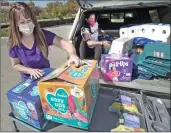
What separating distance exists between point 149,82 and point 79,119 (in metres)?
1.07

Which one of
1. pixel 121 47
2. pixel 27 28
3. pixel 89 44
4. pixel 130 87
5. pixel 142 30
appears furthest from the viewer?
pixel 89 44

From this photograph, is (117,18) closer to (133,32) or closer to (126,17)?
(126,17)

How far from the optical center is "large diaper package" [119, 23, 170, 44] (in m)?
2.03

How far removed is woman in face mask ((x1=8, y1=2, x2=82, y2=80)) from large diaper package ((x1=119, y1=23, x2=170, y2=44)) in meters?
1.14

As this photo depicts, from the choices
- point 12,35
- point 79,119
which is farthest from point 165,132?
point 12,35

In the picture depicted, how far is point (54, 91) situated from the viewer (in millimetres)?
871

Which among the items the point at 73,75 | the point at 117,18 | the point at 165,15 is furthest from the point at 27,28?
the point at 117,18

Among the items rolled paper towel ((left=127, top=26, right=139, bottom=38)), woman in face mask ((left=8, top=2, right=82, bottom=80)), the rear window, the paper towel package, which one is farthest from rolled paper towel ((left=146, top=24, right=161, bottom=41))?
woman in face mask ((left=8, top=2, right=82, bottom=80))

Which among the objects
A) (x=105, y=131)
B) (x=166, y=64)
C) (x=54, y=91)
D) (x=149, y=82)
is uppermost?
(x=54, y=91)

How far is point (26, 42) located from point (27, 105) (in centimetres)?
62

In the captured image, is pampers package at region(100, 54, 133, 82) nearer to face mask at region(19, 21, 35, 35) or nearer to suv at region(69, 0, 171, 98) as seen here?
suv at region(69, 0, 171, 98)

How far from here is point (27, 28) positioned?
1316mm

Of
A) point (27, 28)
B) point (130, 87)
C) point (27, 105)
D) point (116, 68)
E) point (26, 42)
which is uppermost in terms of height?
point (27, 28)

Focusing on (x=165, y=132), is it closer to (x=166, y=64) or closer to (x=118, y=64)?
(x=166, y=64)
